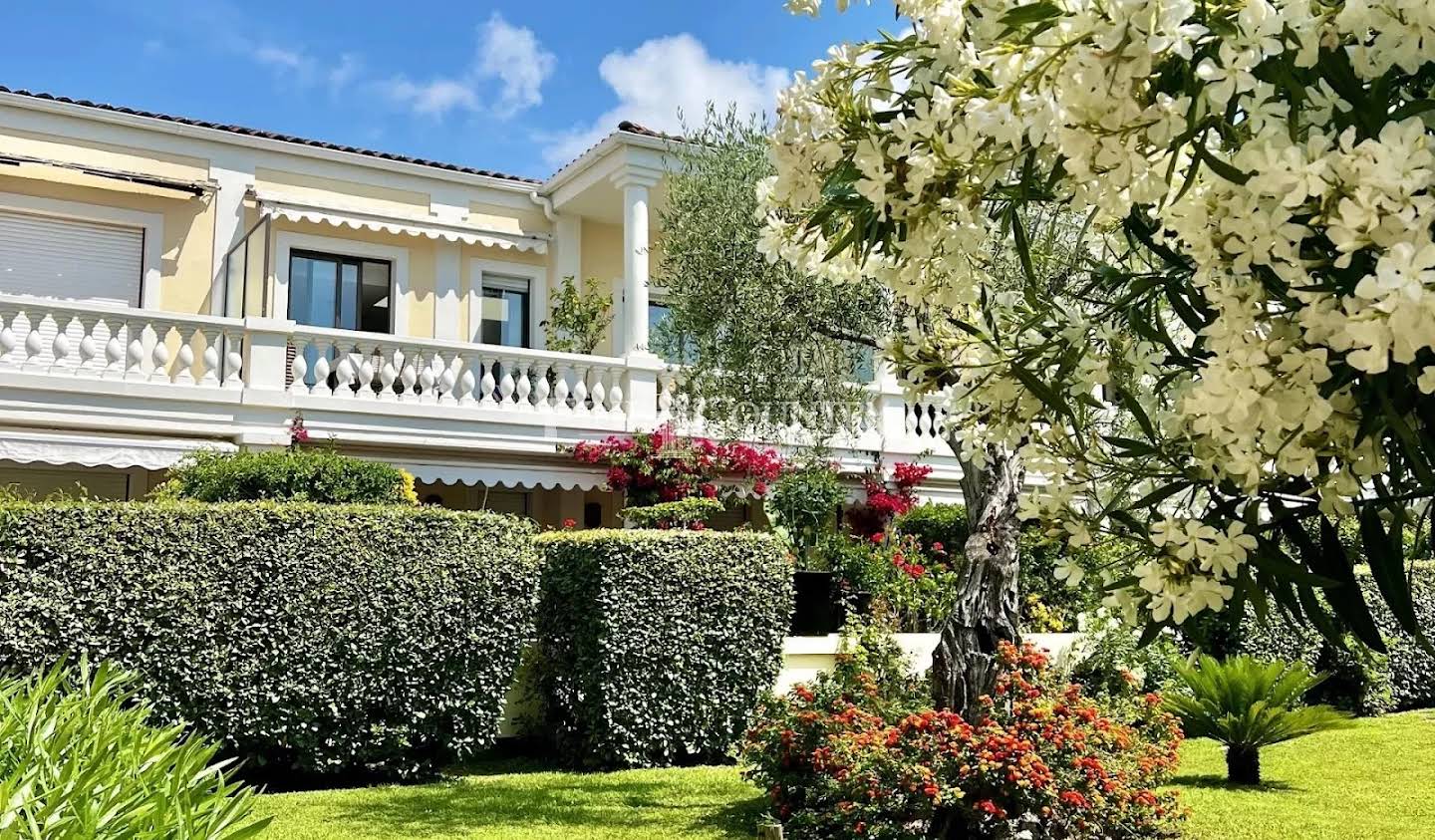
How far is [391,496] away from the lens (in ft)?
42.9

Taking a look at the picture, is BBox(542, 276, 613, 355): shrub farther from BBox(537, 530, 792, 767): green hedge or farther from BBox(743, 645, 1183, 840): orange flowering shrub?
BBox(743, 645, 1183, 840): orange flowering shrub

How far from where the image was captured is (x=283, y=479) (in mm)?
12406

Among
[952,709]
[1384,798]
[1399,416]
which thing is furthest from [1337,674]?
[1399,416]

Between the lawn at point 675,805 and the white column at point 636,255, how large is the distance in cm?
794

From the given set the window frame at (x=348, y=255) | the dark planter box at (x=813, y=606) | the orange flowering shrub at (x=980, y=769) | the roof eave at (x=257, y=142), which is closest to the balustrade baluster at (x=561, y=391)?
the window frame at (x=348, y=255)

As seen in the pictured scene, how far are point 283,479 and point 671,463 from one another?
570cm

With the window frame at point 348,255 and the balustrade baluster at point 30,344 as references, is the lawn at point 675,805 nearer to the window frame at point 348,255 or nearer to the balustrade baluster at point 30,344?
the balustrade baluster at point 30,344

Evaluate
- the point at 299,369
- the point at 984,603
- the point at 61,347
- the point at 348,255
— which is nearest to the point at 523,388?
the point at 299,369

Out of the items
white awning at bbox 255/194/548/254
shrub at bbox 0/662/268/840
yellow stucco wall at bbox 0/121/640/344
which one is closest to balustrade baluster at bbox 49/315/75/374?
yellow stucco wall at bbox 0/121/640/344

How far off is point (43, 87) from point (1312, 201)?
63.6ft

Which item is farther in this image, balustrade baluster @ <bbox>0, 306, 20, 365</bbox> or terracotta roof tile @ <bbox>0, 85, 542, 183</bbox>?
terracotta roof tile @ <bbox>0, 85, 542, 183</bbox>

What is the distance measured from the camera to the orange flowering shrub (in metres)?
7.68

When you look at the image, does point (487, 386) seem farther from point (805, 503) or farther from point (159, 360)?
point (805, 503)

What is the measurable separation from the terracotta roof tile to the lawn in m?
10.8
